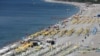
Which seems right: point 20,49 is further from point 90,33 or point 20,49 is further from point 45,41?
point 90,33

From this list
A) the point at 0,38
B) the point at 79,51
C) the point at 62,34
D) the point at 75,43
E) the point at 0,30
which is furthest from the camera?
the point at 0,30

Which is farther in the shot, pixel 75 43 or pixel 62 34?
pixel 62 34

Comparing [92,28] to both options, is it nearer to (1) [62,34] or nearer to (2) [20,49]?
(1) [62,34]

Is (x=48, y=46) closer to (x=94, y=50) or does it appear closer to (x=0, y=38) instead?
(x=94, y=50)

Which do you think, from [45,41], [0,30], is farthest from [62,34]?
[0,30]

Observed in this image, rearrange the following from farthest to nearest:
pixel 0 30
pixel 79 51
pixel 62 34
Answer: pixel 0 30 < pixel 62 34 < pixel 79 51

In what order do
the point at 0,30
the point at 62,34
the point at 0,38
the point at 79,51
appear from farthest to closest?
the point at 0,30 → the point at 0,38 → the point at 62,34 → the point at 79,51

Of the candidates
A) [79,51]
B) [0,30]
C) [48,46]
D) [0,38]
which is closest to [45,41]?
[48,46]

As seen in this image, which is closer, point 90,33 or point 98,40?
point 98,40
